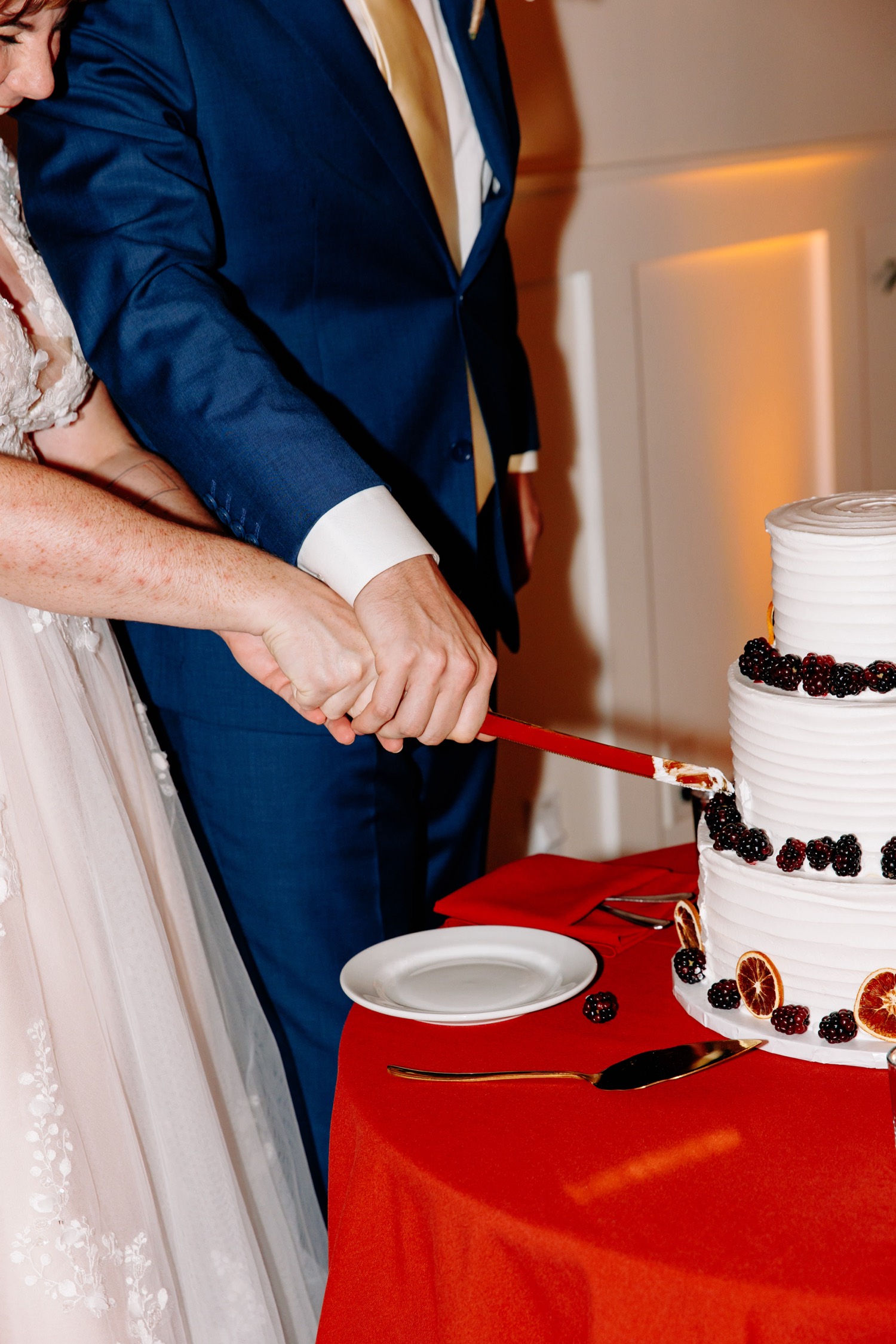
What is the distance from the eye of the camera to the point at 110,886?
142 cm

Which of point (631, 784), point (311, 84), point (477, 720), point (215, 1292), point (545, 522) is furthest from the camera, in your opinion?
point (631, 784)

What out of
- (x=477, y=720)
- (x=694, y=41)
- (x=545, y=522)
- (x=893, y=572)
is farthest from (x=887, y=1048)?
(x=694, y=41)

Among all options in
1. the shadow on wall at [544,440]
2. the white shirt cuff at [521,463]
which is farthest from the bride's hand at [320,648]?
the shadow on wall at [544,440]

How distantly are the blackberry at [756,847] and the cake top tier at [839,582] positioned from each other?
155mm

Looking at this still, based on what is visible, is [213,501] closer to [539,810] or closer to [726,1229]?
[726,1229]

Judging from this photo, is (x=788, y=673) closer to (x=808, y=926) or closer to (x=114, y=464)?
(x=808, y=926)

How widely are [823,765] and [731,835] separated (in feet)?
0.37

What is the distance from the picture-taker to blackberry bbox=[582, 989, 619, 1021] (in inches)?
46.3

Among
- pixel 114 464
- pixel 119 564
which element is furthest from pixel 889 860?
pixel 114 464

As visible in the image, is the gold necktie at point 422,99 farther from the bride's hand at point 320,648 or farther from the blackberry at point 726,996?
the blackberry at point 726,996

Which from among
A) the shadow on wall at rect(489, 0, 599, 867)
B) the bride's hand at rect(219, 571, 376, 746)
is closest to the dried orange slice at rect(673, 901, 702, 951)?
the bride's hand at rect(219, 571, 376, 746)

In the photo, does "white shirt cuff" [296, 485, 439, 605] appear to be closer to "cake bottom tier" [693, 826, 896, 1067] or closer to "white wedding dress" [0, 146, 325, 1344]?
"white wedding dress" [0, 146, 325, 1344]

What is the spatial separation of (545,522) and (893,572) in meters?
2.04

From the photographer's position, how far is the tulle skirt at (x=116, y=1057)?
4.14ft
